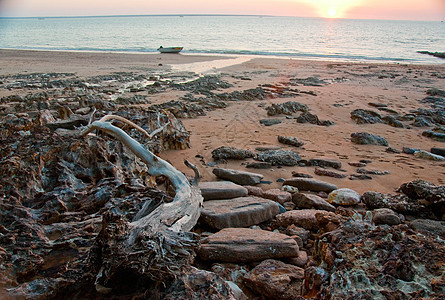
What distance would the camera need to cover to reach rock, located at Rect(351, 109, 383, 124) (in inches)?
339

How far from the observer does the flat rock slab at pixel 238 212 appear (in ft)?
11.4

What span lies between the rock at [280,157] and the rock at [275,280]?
2910 millimetres

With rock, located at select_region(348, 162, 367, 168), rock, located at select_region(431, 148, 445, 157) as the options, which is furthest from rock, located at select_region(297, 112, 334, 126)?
rock, located at select_region(348, 162, 367, 168)

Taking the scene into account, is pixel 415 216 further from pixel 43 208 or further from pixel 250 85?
pixel 250 85

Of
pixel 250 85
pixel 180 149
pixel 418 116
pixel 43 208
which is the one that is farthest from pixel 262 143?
pixel 250 85

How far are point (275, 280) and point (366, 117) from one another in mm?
7491

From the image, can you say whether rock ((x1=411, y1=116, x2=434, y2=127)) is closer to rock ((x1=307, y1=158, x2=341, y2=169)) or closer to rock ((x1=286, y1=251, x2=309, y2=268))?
rock ((x1=307, y1=158, x2=341, y2=169))

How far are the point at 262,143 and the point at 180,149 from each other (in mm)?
1746

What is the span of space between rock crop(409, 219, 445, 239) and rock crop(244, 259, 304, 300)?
5.19 ft

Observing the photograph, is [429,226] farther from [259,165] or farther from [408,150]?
[408,150]

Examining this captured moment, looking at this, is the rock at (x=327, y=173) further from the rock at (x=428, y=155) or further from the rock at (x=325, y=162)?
the rock at (x=428, y=155)

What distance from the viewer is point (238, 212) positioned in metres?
3.57

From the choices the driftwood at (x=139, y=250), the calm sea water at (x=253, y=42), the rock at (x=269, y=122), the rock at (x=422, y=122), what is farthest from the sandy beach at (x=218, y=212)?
the calm sea water at (x=253, y=42)

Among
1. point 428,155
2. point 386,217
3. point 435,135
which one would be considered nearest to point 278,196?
point 386,217
